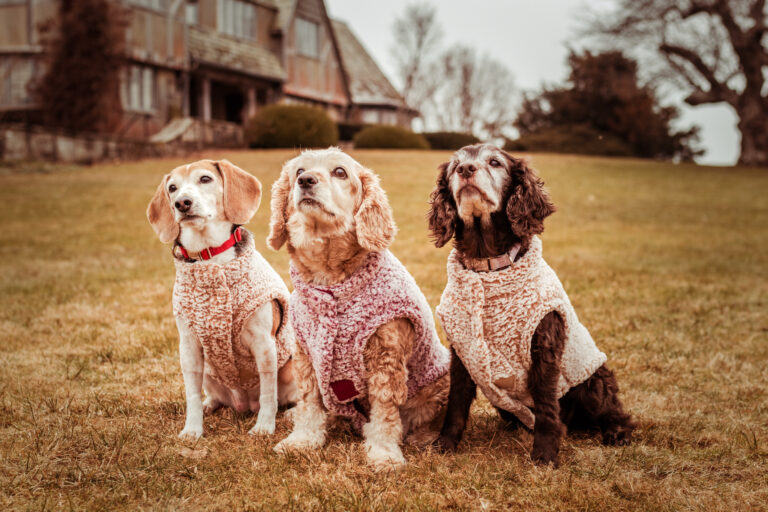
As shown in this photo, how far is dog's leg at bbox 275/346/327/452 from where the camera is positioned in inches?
137

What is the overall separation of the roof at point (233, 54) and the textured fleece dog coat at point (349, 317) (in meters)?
22.4

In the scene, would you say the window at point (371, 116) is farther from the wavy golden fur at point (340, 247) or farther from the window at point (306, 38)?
the wavy golden fur at point (340, 247)

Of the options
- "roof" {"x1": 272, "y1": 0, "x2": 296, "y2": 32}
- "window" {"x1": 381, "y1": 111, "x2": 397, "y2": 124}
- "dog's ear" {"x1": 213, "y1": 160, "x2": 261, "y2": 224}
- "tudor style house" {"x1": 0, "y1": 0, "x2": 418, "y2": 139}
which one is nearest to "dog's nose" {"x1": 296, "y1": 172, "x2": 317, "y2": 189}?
"dog's ear" {"x1": 213, "y1": 160, "x2": 261, "y2": 224}

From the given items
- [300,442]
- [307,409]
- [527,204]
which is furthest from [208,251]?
[527,204]

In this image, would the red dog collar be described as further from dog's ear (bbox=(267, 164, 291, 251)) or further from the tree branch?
the tree branch

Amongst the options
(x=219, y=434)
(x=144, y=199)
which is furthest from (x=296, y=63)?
(x=219, y=434)

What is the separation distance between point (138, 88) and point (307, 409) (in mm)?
21378

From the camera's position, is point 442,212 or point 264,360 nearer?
point 442,212

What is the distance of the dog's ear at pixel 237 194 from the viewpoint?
359 centimetres

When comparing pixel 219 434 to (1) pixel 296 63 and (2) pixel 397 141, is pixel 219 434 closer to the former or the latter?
(2) pixel 397 141

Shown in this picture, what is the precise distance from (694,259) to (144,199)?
11.3m

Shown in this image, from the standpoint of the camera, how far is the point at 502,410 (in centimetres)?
383

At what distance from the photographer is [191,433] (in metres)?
3.59

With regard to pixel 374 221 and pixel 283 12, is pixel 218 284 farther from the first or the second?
pixel 283 12
